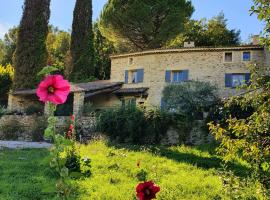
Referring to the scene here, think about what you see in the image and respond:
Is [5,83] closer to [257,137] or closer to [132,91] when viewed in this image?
[132,91]

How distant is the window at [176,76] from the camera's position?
104 ft

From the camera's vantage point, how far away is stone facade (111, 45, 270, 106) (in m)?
30.1

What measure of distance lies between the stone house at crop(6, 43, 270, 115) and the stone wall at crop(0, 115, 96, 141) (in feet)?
10.4

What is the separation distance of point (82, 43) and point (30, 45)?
509 cm

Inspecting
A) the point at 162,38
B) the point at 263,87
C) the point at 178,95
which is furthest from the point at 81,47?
the point at 263,87

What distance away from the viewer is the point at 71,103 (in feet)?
101

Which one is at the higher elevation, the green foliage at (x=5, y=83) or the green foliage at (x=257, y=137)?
the green foliage at (x=5, y=83)

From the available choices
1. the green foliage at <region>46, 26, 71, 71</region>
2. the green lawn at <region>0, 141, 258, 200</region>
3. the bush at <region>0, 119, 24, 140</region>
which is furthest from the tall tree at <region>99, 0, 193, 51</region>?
the green lawn at <region>0, 141, 258, 200</region>

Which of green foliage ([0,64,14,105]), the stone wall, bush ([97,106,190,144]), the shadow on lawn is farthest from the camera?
green foliage ([0,64,14,105])

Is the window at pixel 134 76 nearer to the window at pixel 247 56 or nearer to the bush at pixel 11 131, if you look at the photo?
the window at pixel 247 56

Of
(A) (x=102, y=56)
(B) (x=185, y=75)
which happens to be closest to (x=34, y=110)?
(B) (x=185, y=75)

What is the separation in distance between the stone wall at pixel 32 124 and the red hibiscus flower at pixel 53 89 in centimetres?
2016

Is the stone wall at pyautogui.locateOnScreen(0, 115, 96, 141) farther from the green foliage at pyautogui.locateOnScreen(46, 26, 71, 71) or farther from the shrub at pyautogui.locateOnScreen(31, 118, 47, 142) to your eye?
the green foliage at pyautogui.locateOnScreen(46, 26, 71, 71)

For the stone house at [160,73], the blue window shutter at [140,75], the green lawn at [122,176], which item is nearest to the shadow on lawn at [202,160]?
the green lawn at [122,176]
